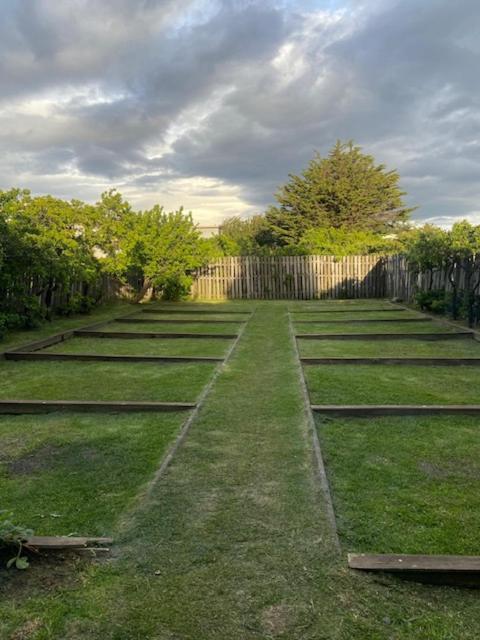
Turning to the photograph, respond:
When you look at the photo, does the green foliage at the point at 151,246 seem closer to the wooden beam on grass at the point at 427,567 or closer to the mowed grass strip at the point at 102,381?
the mowed grass strip at the point at 102,381

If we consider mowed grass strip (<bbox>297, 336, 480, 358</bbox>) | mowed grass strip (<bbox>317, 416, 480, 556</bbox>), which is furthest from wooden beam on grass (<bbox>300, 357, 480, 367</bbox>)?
mowed grass strip (<bbox>317, 416, 480, 556</bbox>)

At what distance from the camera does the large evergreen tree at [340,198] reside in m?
38.0

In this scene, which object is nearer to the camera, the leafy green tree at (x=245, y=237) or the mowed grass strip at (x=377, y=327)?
the mowed grass strip at (x=377, y=327)

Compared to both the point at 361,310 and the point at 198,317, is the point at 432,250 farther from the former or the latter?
the point at 198,317

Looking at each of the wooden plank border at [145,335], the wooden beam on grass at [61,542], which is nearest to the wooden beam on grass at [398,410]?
the wooden beam on grass at [61,542]

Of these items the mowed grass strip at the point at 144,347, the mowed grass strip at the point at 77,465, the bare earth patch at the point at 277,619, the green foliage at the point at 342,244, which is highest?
the green foliage at the point at 342,244

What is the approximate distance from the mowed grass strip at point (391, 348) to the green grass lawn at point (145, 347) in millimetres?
1605

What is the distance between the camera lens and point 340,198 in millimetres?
37688

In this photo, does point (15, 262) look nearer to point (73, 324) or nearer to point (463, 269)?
point (73, 324)

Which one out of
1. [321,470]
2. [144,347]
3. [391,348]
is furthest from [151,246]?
[321,470]

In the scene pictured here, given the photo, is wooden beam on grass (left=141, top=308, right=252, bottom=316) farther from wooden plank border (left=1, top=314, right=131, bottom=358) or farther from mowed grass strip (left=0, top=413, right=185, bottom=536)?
mowed grass strip (left=0, top=413, right=185, bottom=536)

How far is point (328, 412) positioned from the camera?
4.88 m

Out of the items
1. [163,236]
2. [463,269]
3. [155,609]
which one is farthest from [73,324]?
[155,609]

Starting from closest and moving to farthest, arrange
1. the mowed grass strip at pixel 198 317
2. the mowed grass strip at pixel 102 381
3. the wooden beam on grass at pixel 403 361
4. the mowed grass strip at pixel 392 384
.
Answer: the mowed grass strip at pixel 392 384 < the mowed grass strip at pixel 102 381 < the wooden beam on grass at pixel 403 361 < the mowed grass strip at pixel 198 317
